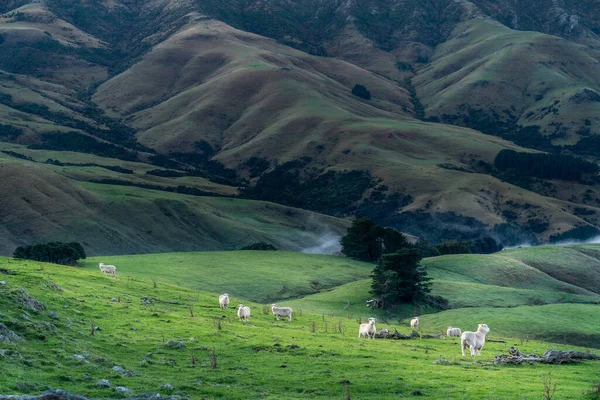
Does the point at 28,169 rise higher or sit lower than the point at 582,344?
higher

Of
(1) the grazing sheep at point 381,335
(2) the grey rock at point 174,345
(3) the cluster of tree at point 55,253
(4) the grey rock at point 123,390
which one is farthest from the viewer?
(3) the cluster of tree at point 55,253

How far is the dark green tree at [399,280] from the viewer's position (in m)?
80.1

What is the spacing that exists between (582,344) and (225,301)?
3125cm

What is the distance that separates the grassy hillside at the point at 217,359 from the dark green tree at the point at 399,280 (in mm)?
34915

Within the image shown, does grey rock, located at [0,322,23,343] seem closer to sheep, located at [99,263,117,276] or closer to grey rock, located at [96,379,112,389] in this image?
grey rock, located at [96,379,112,389]

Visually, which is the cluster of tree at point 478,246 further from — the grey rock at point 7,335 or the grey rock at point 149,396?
the grey rock at point 149,396

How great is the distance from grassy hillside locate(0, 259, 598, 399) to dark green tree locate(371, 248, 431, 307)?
34915 mm

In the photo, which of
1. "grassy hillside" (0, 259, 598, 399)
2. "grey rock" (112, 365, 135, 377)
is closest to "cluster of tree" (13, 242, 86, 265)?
"grassy hillside" (0, 259, 598, 399)

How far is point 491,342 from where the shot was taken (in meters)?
48.7

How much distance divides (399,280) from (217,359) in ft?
164

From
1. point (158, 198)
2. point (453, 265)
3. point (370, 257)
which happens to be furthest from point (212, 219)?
point (453, 265)

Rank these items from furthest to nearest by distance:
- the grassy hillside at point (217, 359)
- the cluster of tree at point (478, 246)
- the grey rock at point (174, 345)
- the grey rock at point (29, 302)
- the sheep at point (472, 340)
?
the cluster of tree at point (478, 246)
the sheep at point (472, 340)
the grey rock at point (174, 345)
the grey rock at point (29, 302)
the grassy hillside at point (217, 359)

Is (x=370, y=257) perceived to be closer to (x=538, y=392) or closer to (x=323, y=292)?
(x=323, y=292)

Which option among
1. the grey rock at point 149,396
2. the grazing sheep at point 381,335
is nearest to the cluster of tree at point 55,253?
the grazing sheep at point 381,335
